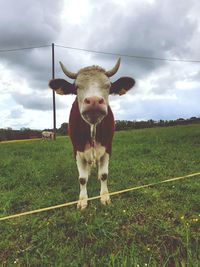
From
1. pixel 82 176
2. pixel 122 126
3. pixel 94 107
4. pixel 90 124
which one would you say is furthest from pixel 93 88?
pixel 122 126

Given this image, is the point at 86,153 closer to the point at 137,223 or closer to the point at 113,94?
the point at 113,94

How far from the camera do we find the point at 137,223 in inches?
173

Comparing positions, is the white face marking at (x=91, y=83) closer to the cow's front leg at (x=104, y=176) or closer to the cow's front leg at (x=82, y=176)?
the cow's front leg at (x=82, y=176)

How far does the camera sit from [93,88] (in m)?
4.61

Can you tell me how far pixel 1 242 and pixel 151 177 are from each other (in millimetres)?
3754

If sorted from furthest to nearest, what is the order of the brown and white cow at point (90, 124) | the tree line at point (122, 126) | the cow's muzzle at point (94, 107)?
the tree line at point (122, 126)
the brown and white cow at point (90, 124)
the cow's muzzle at point (94, 107)

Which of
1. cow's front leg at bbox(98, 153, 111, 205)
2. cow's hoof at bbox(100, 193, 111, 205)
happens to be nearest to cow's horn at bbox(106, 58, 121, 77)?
cow's front leg at bbox(98, 153, 111, 205)

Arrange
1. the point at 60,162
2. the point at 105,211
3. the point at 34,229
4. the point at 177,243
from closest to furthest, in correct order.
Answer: the point at 177,243 < the point at 34,229 < the point at 105,211 < the point at 60,162

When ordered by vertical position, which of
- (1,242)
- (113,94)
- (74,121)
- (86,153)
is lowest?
(1,242)

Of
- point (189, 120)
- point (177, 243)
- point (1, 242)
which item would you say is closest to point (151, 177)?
point (177, 243)

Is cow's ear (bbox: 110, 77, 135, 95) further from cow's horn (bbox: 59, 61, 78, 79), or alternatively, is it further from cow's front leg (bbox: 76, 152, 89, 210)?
cow's front leg (bbox: 76, 152, 89, 210)

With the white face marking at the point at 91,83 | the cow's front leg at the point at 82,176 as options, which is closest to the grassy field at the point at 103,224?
the cow's front leg at the point at 82,176

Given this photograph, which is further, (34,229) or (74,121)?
(74,121)

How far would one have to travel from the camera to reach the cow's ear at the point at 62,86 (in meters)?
5.35
